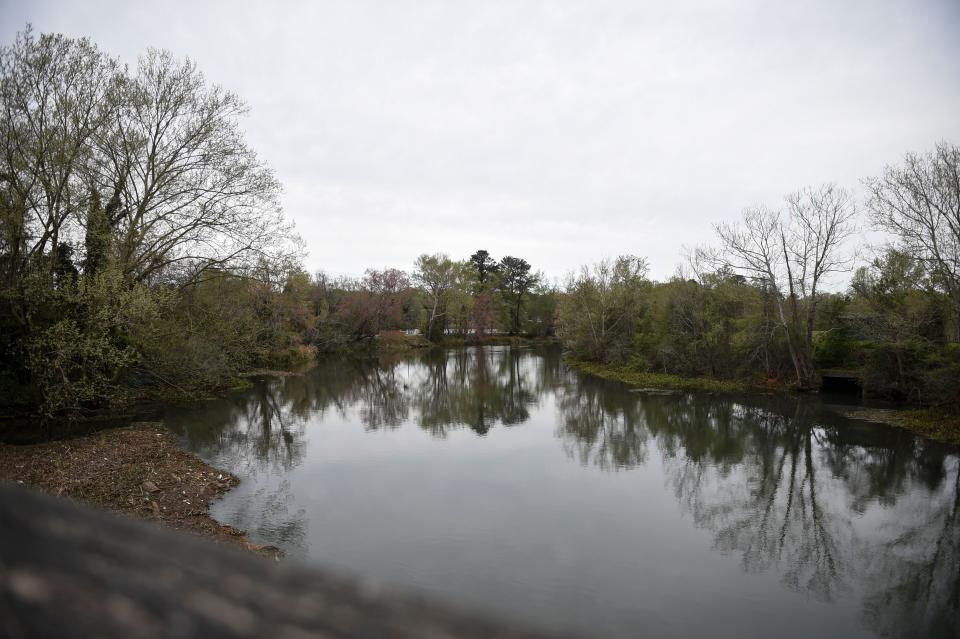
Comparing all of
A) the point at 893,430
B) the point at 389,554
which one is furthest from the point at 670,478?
the point at 893,430

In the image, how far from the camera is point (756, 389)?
2762 cm

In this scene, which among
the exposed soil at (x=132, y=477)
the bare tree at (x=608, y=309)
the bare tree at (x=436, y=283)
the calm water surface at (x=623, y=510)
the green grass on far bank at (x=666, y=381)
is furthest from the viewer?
the bare tree at (x=436, y=283)

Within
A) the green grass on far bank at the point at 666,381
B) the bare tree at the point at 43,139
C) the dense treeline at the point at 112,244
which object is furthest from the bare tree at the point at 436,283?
the bare tree at the point at 43,139

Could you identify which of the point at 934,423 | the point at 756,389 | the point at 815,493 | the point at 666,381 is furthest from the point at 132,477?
the point at 756,389

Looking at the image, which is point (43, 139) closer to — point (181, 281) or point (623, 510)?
point (181, 281)

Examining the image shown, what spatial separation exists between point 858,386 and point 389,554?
1093 inches

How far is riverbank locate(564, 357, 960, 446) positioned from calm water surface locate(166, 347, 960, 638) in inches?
39.9

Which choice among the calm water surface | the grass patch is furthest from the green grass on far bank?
the grass patch

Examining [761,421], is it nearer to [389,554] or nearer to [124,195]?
[389,554]

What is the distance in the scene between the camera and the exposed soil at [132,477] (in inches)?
392

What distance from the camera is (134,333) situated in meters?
17.3

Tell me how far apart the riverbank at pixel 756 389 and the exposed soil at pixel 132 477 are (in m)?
20.8

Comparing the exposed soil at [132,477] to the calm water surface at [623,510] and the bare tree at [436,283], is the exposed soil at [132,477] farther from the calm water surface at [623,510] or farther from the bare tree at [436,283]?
the bare tree at [436,283]

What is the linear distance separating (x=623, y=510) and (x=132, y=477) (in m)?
11.0
